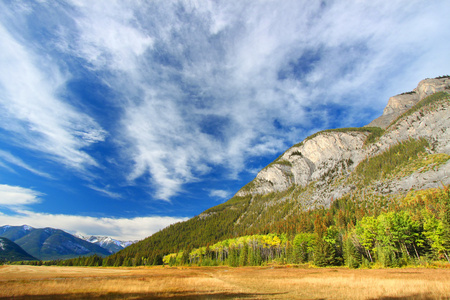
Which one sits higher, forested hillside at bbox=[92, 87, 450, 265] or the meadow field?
forested hillside at bbox=[92, 87, 450, 265]

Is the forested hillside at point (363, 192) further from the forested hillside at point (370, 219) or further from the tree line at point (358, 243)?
the tree line at point (358, 243)

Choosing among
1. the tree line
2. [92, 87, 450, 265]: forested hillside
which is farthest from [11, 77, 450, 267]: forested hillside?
[92, 87, 450, 265]: forested hillside

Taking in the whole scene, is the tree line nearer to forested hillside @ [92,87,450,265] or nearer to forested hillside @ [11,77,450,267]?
forested hillside @ [11,77,450,267]

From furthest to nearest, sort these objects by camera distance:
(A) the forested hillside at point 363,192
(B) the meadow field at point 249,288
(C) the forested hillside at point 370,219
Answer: (A) the forested hillside at point 363,192 → (C) the forested hillside at point 370,219 → (B) the meadow field at point 249,288

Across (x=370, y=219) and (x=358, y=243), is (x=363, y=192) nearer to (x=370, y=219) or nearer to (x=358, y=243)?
(x=358, y=243)

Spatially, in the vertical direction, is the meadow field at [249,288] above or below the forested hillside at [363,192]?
below

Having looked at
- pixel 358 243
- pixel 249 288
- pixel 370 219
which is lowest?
pixel 249 288

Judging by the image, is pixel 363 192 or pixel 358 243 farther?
pixel 363 192

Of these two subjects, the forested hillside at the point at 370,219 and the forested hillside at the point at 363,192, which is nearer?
the forested hillside at the point at 370,219

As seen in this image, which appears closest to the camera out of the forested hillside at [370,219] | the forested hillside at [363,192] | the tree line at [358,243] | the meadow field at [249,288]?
the meadow field at [249,288]

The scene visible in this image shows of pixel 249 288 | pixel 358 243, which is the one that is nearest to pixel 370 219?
pixel 358 243

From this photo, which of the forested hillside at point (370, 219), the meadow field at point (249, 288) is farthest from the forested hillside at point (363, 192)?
the meadow field at point (249, 288)

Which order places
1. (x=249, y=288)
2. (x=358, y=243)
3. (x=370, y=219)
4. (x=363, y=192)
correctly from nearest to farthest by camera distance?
1. (x=249, y=288)
2. (x=370, y=219)
3. (x=358, y=243)
4. (x=363, y=192)

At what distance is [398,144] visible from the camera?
175 meters
